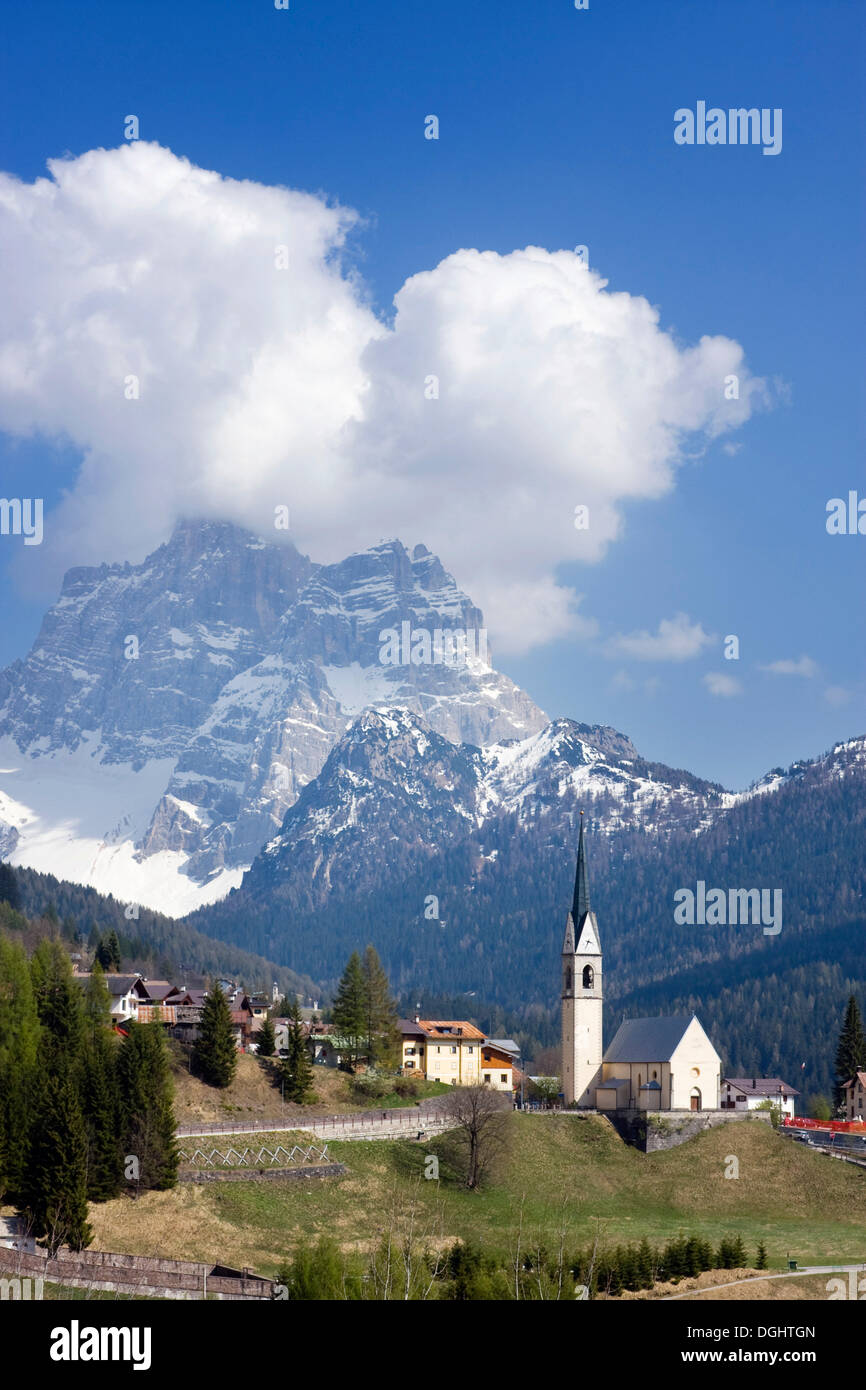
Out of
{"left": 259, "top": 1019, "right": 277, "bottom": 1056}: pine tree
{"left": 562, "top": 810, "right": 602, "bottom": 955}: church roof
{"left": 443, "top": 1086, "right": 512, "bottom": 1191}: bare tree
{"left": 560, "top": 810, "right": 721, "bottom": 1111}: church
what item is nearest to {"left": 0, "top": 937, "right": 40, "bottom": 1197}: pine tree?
{"left": 259, "top": 1019, "right": 277, "bottom": 1056}: pine tree

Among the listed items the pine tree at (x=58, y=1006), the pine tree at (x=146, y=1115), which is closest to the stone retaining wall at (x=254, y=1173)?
the pine tree at (x=146, y=1115)

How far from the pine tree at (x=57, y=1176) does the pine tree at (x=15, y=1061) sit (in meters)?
1.10

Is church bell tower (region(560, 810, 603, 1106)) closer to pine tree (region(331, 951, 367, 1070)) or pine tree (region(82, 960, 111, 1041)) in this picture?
pine tree (region(331, 951, 367, 1070))

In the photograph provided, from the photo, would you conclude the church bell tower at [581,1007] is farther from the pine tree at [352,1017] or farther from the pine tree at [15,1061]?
the pine tree at [15,1061]

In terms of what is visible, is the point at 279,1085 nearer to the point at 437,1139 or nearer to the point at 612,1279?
the point at 437,1139

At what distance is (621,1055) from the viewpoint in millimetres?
122000

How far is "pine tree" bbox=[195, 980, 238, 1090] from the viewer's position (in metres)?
103

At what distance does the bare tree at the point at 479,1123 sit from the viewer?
97.4 metres

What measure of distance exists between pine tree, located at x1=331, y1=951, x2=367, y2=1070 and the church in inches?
652

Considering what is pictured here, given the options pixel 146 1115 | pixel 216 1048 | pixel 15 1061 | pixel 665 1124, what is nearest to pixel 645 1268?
pixel 146 1115

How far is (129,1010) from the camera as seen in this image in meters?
131

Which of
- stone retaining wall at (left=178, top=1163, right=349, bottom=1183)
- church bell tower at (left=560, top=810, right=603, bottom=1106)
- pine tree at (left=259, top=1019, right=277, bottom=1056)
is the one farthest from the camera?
church bell tower at (left=560, top=810, right=603, bottom=1106)
